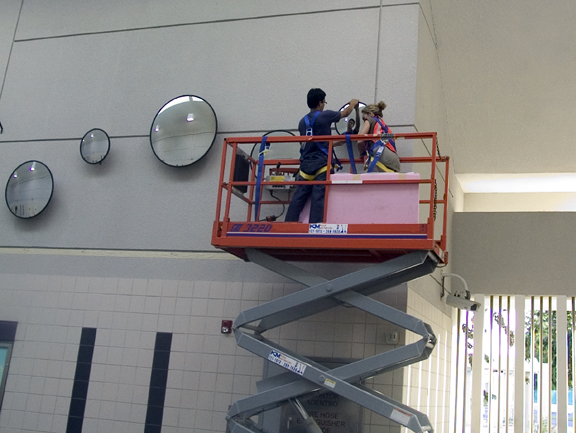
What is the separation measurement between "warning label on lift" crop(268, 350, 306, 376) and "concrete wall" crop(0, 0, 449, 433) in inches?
38.7

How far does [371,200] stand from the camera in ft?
17.7

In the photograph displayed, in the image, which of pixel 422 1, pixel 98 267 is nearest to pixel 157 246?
pixel 98 267

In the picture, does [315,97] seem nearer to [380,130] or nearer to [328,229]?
[380,130]

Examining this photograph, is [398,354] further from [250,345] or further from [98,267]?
[98,267]

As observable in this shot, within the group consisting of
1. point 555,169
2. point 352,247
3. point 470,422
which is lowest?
point 470,422

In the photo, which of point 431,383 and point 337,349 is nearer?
point 337,349

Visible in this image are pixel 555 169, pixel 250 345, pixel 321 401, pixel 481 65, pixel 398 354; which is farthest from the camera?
pixel 555 169

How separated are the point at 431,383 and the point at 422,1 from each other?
14.8ft

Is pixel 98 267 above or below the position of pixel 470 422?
above

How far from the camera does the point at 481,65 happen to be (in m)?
8.64

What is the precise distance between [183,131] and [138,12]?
2.06 m

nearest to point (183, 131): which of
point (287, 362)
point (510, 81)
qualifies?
point (287, 362)

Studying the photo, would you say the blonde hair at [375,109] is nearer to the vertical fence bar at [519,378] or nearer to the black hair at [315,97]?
the black hair at [315,97]

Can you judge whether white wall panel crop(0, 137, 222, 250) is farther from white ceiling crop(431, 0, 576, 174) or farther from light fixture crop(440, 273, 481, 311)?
white ceiling crop(431, 0, 576, 174)
